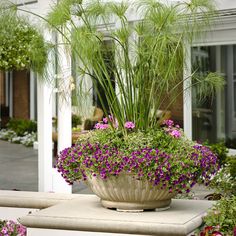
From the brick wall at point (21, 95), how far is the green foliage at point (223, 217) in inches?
498

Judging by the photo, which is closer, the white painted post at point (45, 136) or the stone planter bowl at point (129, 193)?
the stone planter bowl at point (129, 193)

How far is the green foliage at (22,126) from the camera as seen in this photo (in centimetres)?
1545

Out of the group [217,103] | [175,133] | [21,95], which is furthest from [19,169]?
[175,133]

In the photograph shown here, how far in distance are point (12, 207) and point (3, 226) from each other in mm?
158

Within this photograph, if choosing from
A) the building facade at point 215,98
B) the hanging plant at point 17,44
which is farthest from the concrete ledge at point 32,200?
the building facade at point 215,98

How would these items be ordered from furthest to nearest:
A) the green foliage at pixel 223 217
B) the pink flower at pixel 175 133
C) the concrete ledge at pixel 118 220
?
1. the pink flower at pixel 175 133
2. the green foliage at pixel 223 217
3. the concrete ledge at pixel 118 220

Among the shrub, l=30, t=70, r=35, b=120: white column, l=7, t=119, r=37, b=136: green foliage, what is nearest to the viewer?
the shrub

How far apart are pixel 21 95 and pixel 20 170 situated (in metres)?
6.52

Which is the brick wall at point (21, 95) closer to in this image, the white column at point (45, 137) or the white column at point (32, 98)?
the white column at point (32, 98)

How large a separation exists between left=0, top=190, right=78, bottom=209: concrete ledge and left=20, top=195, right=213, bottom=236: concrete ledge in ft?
2.45

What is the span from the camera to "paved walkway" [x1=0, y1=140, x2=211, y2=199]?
336 inches

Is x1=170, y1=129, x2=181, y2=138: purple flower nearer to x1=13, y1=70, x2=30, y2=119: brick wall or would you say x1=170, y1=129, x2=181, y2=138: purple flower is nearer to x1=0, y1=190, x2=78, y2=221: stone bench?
x1=0, y1=190, x2=78, y2=221: stone bench

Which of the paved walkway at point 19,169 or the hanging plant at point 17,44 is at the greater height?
the hanging plant at point 17,44

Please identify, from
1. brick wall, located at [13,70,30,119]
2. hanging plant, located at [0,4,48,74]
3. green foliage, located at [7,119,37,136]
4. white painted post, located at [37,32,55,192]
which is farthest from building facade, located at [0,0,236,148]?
brick wall, located at [13,70,30,119]
